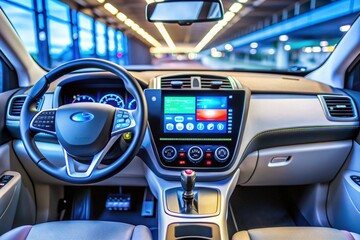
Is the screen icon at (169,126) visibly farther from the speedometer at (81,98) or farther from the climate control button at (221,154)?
the speedometer at (81,98)

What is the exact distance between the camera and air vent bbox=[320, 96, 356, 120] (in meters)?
1.81

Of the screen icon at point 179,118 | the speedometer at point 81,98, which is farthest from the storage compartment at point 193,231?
the speedometer at point 81,98

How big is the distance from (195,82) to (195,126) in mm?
259

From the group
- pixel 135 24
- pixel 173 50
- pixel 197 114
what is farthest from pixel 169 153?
pixel 135 24

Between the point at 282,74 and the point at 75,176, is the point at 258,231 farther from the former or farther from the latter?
the point at 282,74

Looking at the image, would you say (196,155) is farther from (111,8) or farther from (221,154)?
(111,8)

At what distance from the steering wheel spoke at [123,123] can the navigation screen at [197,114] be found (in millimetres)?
345

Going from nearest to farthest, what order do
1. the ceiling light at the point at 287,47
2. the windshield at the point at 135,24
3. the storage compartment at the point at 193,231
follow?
the storage compartment at the point at 193,231 < the windshield at the point at 135,24 < the ceiling light at the point at 287,47

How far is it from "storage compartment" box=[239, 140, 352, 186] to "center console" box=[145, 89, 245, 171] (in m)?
0.24

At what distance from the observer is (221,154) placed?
63.0 inches

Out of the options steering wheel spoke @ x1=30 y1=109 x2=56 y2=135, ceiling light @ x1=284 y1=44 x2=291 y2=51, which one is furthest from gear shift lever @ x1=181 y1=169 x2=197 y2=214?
ceiling light @ x1=284 y1=44 x2=291 y2=51

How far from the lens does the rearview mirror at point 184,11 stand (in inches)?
76.6

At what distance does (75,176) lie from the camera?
1.22 meters

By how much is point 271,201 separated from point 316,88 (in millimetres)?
970
